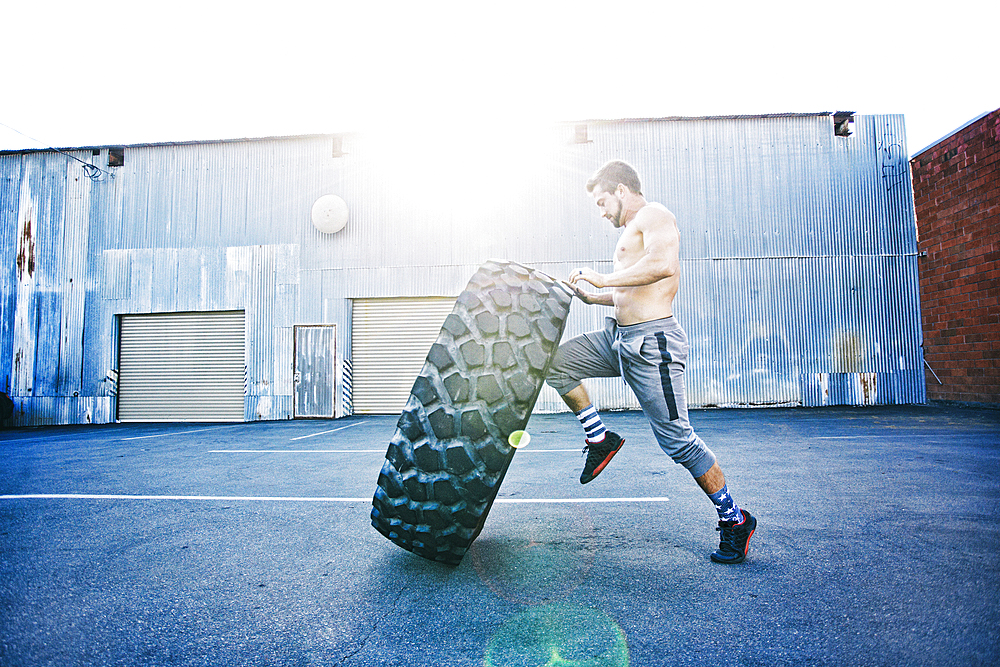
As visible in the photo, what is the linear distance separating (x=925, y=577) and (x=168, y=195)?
15.7 meters

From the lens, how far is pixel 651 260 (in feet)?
7.88

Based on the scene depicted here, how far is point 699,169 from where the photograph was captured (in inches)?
478

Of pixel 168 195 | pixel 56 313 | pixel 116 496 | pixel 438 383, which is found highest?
pixel 168 195

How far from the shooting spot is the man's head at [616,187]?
265 cm

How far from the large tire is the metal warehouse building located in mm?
9731

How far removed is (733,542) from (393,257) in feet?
36.7

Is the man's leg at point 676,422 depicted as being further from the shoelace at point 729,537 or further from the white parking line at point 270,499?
the white parking line at point 270,499

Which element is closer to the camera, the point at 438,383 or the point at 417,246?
the point at 438,383

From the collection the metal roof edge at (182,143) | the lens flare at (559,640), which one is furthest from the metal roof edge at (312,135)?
the lens flare at (559,640)

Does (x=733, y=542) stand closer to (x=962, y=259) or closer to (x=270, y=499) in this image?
(x=270, y=499)

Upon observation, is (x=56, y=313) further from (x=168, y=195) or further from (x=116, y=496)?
(x=116, y=496)

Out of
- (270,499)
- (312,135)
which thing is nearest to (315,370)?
(312,135)

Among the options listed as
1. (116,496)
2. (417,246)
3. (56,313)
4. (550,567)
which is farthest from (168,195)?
(550,567)

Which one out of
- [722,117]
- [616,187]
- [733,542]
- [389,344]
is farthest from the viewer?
[389,344]
